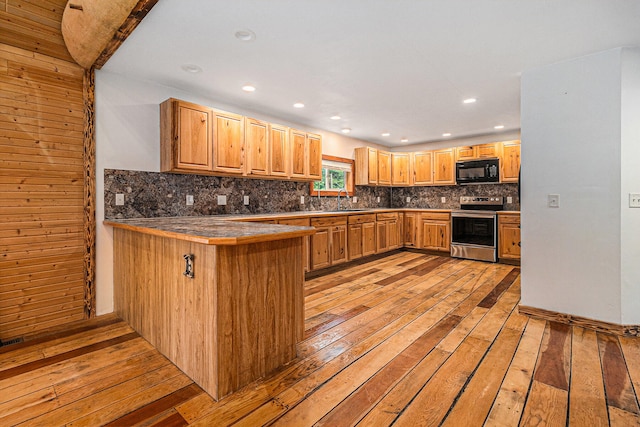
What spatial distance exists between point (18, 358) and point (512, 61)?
455 centimetres

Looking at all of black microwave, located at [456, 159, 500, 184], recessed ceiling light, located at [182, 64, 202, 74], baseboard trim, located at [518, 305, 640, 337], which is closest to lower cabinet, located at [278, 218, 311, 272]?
recessed ceiling light, located at [182, 64, 202, 74]

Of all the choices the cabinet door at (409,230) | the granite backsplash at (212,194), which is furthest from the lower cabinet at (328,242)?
the cabinet door at (409,230)

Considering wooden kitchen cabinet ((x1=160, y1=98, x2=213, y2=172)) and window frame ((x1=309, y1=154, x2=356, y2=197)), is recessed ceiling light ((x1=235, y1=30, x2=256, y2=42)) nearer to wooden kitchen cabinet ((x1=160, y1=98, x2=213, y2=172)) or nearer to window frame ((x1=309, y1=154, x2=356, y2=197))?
wooden kitchen cabinet ((x1=160, y1=98, x2=213, y2=172))

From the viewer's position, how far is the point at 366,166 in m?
6.02

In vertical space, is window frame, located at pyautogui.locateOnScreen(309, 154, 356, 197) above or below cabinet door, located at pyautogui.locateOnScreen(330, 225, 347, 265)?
above

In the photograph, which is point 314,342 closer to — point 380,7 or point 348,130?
point 380,7

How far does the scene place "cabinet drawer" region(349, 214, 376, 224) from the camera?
16.2 feet

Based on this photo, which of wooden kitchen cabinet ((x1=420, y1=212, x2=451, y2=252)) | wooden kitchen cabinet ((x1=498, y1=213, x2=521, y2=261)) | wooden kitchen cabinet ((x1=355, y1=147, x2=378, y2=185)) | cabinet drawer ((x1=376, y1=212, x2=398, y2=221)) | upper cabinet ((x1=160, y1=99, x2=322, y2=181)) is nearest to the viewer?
upper cabinet ((x1=160, y1=99, x2=322, y2=181))

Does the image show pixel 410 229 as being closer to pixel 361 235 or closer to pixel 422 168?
pixel 422 168

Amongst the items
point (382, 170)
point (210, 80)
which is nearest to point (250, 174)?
point (210, 80)

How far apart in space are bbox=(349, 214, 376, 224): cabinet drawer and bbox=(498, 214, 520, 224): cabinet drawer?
2.10 meters

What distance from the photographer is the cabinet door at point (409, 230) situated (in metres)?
6.23

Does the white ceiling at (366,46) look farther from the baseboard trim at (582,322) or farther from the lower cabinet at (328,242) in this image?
the baseboard trim at (582,322)

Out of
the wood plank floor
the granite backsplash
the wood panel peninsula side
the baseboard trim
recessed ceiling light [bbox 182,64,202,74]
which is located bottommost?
the wood plank floor
